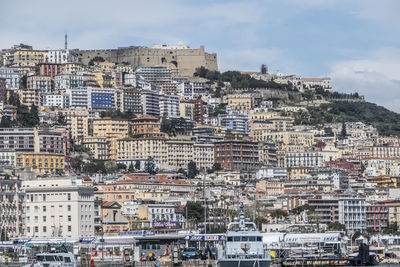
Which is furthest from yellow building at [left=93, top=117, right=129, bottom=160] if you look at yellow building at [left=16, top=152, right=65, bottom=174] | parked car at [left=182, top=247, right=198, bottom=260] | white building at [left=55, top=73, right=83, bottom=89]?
parked car at [left=182, top=247, right=198, bottom=260]

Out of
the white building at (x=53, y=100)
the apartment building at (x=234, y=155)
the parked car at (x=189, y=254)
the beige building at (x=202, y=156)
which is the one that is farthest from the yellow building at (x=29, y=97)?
the parked car at (x=189, y=254)

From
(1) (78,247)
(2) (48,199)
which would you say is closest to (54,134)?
(2) (48,199)

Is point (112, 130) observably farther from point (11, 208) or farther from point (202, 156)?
point (11, 208)

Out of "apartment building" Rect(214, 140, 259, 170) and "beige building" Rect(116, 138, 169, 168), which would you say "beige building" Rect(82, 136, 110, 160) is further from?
"apartment building" Rect(214, 140, 259, 170)

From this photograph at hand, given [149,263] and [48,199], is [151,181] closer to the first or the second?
[48,199]

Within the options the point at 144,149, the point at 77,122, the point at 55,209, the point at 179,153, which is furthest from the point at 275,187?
the point at 55,209

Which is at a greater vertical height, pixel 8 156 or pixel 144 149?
pixel 144 149
